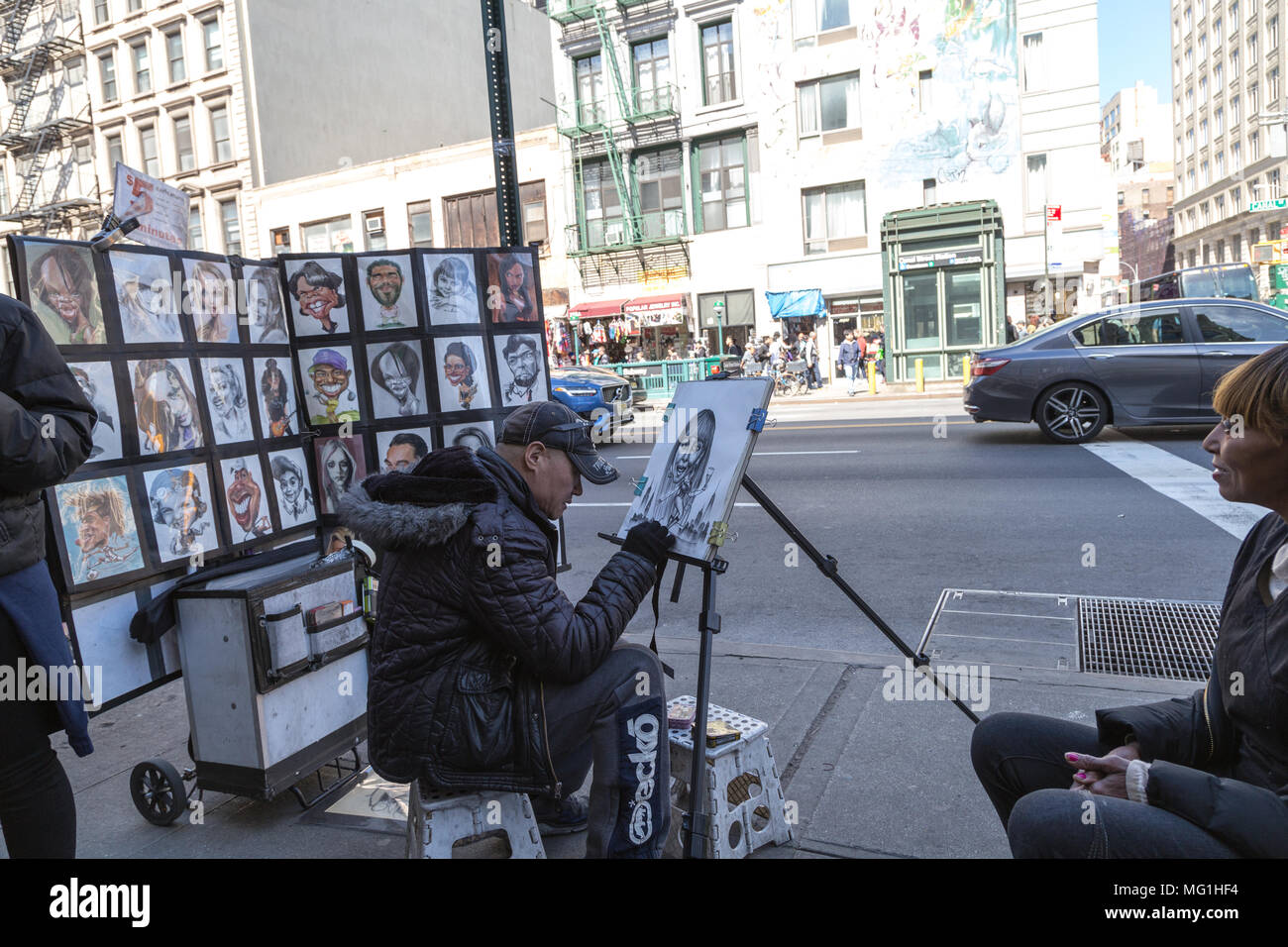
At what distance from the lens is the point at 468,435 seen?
4.42 meters

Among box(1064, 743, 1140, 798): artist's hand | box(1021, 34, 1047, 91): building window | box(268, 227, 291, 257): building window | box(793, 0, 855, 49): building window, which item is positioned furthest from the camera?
box(268, 227, 291, 257): building window

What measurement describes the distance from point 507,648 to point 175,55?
4347 centimetres

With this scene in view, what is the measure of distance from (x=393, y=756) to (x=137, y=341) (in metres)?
1.94

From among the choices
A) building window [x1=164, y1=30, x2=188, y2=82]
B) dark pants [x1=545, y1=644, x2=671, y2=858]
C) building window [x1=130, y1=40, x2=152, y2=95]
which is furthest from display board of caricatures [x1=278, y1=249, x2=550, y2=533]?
building window [x1=130, y1=40, x2=152, y2=95]

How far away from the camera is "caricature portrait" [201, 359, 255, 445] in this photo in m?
3.69

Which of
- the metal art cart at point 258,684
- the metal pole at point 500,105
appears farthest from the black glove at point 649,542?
the metal pole at point 500,105

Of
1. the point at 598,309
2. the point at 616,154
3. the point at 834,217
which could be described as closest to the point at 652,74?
the point at 616,154

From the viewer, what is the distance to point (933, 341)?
2466cm

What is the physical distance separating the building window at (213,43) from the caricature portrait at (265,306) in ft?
126

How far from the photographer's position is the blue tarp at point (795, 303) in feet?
92.8

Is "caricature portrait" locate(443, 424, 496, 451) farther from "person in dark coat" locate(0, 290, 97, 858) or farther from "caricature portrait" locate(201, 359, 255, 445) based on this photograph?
"person in dark coat" locate(0, 290, 97, 858)

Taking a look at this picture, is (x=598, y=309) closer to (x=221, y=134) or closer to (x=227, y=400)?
(x=221, y=134)

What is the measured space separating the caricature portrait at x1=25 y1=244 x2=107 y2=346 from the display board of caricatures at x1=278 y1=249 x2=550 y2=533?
3.25 feet

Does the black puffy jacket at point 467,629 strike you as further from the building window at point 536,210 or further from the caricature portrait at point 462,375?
the building window at point 536,210
